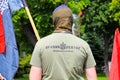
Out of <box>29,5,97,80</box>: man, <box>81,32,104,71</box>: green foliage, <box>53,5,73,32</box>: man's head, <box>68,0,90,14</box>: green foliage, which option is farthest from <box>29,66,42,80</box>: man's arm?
<box>81,32,104,71</box>: green foliage

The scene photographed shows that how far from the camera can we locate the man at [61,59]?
4617 millimetres

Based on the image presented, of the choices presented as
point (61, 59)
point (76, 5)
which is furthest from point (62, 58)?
point (76, 5)

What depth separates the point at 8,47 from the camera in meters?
11.4

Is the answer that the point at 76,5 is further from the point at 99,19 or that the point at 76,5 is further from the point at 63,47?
the point at 63,47

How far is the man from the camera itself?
Answer: 182 inches

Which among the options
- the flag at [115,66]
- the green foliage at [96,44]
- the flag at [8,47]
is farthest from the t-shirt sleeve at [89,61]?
the green foliage at [96,44]

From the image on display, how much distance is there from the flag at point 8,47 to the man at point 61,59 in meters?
6.59

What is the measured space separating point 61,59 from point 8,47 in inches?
270

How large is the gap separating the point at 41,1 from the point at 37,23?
4.24 ft

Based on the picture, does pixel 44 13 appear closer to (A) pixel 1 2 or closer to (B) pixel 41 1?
(B) pixel 41 1

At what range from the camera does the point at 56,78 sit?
4.65 m

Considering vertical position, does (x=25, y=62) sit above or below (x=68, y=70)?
below

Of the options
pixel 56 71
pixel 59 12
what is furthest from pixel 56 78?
pixel 59 12

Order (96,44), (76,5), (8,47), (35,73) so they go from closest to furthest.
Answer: (35,73)
(8,47)
(76,5)
(96,44)
